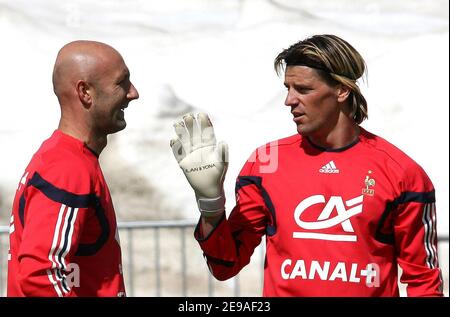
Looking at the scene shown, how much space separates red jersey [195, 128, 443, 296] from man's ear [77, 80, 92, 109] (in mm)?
928

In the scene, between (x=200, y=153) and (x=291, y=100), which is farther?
(x=291, y=100)

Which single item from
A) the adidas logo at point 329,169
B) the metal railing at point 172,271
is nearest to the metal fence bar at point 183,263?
the metal railing at point 172,271

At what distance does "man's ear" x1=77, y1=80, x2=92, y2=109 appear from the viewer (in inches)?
180

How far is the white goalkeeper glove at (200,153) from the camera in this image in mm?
4801

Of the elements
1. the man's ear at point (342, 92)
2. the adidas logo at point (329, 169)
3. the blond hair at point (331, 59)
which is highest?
the blond hair at point (331, 59)

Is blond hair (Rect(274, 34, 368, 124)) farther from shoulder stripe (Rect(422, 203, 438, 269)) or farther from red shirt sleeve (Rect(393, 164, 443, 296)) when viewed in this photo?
shoulder stripe (Rect(422, 203, 438, 269))

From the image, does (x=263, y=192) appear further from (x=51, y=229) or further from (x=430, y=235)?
(x=51, y=229)

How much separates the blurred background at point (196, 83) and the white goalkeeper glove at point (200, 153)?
4.98 metres

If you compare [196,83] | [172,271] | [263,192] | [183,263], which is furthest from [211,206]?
[196,83]

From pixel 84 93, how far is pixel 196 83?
7.92 m

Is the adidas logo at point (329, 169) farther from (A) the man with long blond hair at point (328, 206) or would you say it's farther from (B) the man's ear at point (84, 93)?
(B) the man's ear at point (84, 93)

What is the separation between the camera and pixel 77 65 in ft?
15.1

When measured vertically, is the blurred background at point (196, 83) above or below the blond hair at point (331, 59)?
above
